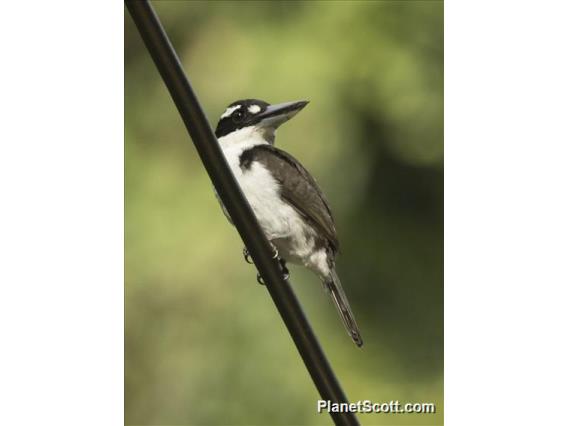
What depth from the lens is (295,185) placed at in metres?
4.64

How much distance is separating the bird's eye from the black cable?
176cm

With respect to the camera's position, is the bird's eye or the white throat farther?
the bird's eye

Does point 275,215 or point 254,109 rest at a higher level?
point 254,109

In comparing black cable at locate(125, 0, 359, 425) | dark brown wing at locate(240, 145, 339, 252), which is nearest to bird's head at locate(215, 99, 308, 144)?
dark brown wing at locate(240, 145, 339, 252)

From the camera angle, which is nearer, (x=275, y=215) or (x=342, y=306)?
(x=275, y=215)

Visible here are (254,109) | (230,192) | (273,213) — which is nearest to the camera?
(230,192)

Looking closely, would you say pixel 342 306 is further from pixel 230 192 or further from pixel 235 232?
pixel 230 192

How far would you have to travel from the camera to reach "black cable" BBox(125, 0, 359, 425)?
3.01 m

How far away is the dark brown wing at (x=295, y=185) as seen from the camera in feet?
15.1

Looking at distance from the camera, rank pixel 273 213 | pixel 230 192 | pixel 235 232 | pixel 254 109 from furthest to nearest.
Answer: pixel 235 232 → pixel 254 109 → pixel 273 213 → pixel 230 192

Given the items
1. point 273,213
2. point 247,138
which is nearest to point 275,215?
point 273,213

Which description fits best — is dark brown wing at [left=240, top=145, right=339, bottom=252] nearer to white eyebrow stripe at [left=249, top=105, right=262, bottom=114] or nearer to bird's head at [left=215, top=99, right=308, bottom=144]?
bird's head at [left=215, top=99, right=308, bottom=144]

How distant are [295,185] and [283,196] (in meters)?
0.09

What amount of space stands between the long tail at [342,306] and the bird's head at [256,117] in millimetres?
776
